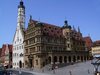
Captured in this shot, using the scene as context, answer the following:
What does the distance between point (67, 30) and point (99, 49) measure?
26481 mm

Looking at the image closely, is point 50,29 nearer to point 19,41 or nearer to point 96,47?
point 19,41

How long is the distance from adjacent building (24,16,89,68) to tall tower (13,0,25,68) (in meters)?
5.13

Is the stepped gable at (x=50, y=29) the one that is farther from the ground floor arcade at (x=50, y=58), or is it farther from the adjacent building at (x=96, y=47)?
the adjacent building at (x=96, y=47)

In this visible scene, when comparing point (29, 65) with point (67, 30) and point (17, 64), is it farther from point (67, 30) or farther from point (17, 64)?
point (67, 30)

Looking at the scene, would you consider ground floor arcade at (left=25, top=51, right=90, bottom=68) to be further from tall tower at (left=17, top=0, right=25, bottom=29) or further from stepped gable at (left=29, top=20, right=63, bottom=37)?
tall tower at (left=17, top=0, right=25, bottom=29)

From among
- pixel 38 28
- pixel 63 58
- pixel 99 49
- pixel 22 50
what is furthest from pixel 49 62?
pixel 99 49

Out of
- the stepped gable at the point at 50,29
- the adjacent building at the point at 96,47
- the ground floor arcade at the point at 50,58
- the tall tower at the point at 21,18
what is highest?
the tall tower at the point at 21,18

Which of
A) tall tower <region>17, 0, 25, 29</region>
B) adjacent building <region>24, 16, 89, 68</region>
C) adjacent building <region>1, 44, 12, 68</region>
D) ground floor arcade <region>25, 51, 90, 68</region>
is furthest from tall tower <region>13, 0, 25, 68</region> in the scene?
adjacent building <region>1, 44, 12, 68</region>

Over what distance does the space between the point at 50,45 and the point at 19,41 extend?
65.9 feet

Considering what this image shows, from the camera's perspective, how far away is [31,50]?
87.0m

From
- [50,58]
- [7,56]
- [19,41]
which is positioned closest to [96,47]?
[19,41]

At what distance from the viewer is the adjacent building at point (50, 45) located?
8056 cm

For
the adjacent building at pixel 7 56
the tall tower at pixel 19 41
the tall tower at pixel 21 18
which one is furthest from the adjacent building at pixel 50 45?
the adjacent building at pixel 7 56

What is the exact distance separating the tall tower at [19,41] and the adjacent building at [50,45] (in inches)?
202
